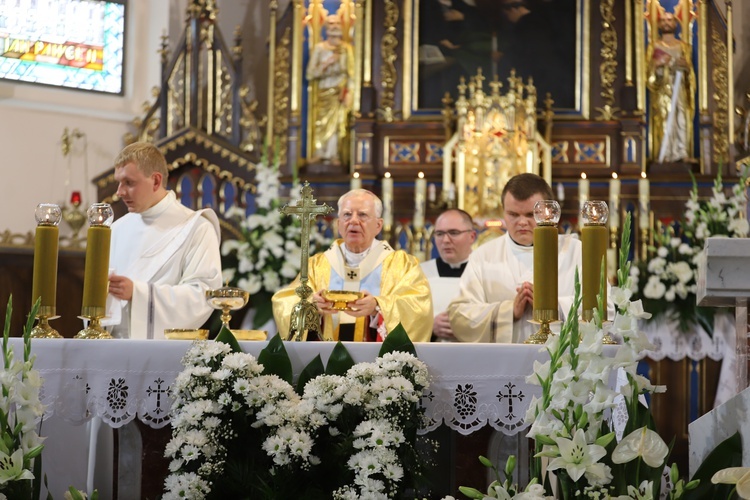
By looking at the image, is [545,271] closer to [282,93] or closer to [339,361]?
[339,361]

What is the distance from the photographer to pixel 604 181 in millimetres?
9023

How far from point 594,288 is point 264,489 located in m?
1.32

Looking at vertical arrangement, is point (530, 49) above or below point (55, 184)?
above

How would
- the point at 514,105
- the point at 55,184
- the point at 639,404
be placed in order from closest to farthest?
the point at 639,404 < the point at 514,105 < the point at 55,184

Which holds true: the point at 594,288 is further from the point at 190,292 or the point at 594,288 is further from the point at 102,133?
the point at 102,133

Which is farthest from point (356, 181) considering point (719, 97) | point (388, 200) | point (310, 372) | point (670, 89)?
point (310, 372)

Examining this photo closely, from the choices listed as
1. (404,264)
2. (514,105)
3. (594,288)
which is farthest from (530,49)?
(594,288)

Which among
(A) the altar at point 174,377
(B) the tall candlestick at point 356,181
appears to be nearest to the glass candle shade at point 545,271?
(A) the altar at point 174,377

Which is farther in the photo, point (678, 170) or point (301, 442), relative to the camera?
point (678, 170)

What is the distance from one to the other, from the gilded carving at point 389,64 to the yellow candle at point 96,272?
5.47 metres

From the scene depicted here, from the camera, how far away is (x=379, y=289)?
5.19 m

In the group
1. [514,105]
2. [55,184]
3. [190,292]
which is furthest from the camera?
[55,184]

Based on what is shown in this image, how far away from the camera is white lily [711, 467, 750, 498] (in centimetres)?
276

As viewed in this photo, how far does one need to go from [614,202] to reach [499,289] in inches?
153
